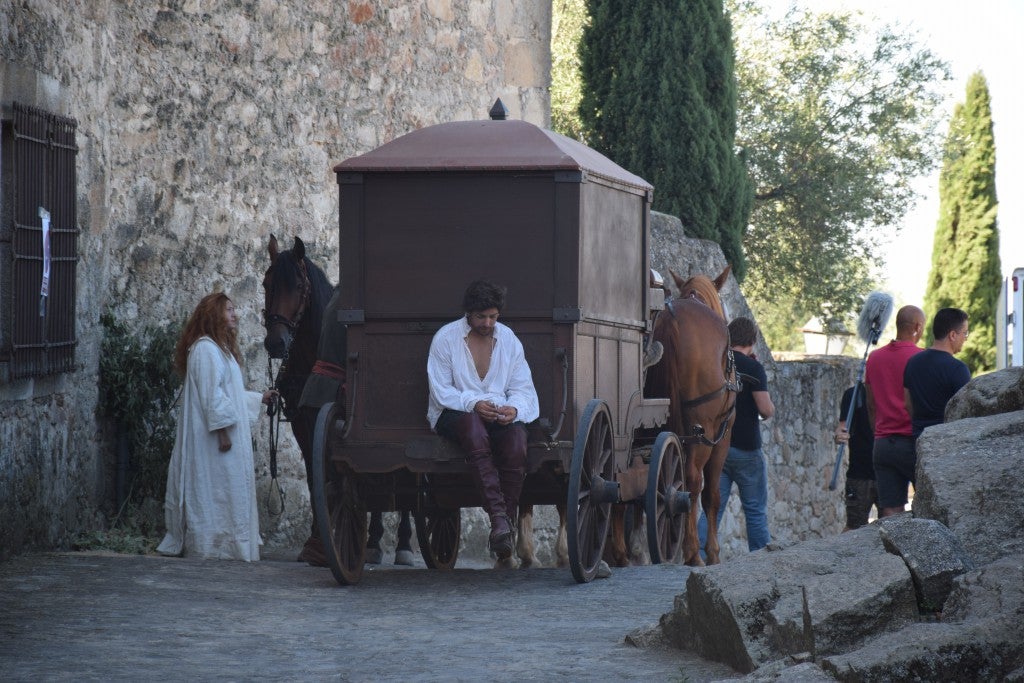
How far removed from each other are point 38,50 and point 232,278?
9.35 ft

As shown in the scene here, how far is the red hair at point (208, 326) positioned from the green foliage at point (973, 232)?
26.5 meters

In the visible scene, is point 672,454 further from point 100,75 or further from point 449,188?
point 100,75

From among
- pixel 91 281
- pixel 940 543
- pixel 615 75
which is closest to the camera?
pixel 940 543

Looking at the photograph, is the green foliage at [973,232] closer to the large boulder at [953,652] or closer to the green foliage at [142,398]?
the green foliage at [142,398]

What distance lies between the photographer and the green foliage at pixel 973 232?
34.2m

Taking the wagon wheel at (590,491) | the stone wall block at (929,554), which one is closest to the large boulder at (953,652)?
the stone wall block at (929,554)

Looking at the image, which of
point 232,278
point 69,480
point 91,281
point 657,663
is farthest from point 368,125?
point 657,663

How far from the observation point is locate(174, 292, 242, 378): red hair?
9.95 m

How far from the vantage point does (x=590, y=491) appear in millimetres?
8023

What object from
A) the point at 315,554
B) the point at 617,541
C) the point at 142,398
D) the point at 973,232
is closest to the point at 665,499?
the point at 617,541

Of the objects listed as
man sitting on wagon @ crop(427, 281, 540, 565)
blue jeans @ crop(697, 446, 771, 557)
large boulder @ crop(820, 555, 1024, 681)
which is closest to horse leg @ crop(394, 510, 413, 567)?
blue jeans @ crop(697, 446, 771, 557)

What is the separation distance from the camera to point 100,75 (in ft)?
34.7

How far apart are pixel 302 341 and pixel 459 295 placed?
166cm

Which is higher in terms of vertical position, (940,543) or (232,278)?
(232,278)
